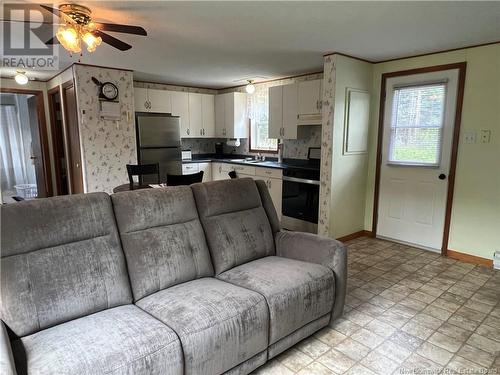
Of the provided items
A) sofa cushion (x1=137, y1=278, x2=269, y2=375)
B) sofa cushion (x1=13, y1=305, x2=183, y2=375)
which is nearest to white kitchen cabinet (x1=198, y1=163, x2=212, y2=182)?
sofa cushion (x1=137, y1=278, x2=269, y2=375)

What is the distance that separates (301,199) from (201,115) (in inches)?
112

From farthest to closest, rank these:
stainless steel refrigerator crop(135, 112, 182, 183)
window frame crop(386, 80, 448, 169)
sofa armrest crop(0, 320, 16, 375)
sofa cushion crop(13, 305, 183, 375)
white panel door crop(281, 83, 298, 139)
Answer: stainless steel refrigerator crop(135, 112, 182, 183), white panel door crop(281, 83, 298, 139), window frame crop(386, 80, 448, 169), sofa cushion crop(13, 305, 183, 375), sofa armrest crop(0, 320, 16, 375)

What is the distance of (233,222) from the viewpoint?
2.32 meters

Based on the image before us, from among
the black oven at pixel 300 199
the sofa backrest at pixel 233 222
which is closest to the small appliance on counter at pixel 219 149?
the black oven at pixel 300 199

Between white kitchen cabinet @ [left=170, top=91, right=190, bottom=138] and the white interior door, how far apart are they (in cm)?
341

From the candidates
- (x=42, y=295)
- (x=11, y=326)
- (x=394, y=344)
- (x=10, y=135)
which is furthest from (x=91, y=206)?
(x=10, y=135)

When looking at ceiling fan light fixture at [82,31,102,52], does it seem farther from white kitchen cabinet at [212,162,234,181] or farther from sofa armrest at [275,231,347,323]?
white kitchen cabinet at [212,162,234,181]

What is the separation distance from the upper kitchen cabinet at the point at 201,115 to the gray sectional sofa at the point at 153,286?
12.6ft

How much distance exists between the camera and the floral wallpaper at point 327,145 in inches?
141

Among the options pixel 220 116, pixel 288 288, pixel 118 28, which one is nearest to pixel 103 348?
pixel 288 288

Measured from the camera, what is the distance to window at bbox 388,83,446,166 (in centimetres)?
358

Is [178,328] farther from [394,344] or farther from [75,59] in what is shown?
[75,59]

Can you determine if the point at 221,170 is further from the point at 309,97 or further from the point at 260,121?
the point at 309,97

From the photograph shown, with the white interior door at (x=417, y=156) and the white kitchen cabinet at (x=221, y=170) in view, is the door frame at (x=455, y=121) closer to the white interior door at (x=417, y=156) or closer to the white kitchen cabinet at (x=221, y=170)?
the white interior door at (x=417, y=156)
